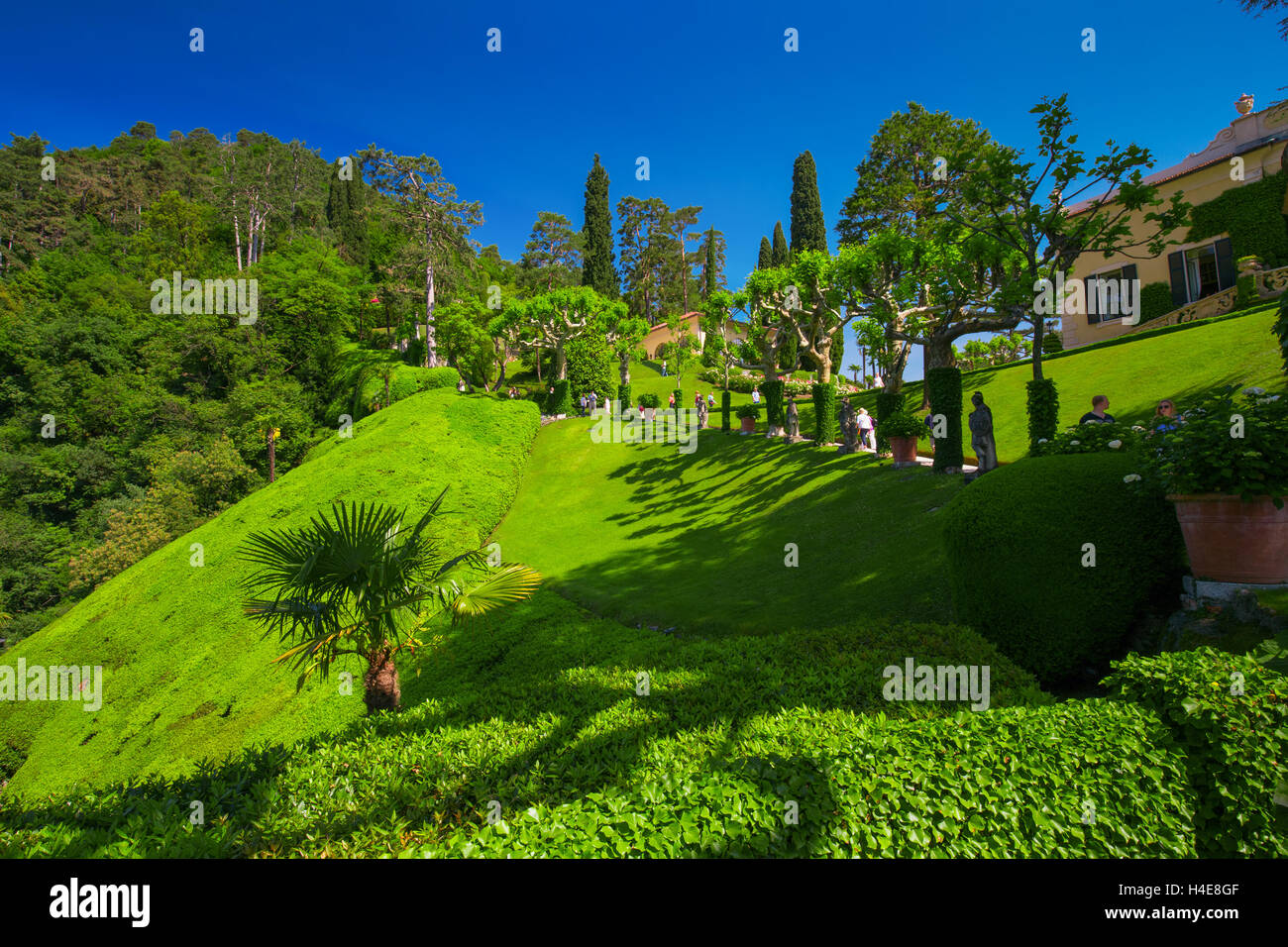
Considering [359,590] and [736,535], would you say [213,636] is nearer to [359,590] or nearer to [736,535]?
[359,590]

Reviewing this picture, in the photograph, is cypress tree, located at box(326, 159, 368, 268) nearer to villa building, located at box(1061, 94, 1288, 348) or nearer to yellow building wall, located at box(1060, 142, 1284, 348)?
yellow building wall, located at box(1060, 142, 1284, 348)

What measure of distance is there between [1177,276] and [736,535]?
26.9m


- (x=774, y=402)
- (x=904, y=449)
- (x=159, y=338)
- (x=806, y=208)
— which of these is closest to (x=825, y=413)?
(x=774, y=402)

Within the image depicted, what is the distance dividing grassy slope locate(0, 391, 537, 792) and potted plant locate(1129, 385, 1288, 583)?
49.3 feet

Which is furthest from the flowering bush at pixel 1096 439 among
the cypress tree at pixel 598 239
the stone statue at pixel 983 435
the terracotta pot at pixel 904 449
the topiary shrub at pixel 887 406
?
the cypress tree at pixel 598 239

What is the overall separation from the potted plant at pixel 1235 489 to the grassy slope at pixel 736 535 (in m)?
3.53

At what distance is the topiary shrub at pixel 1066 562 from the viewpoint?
607 cm

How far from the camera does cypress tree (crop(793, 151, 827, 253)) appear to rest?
49.6m

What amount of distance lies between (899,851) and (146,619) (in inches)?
980

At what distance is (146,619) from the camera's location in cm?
1916

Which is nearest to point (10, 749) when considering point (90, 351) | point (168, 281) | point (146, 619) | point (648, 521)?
point (146, 619)

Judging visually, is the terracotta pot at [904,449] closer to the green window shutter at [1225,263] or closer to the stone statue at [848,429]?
the stone statue at [848,429]
